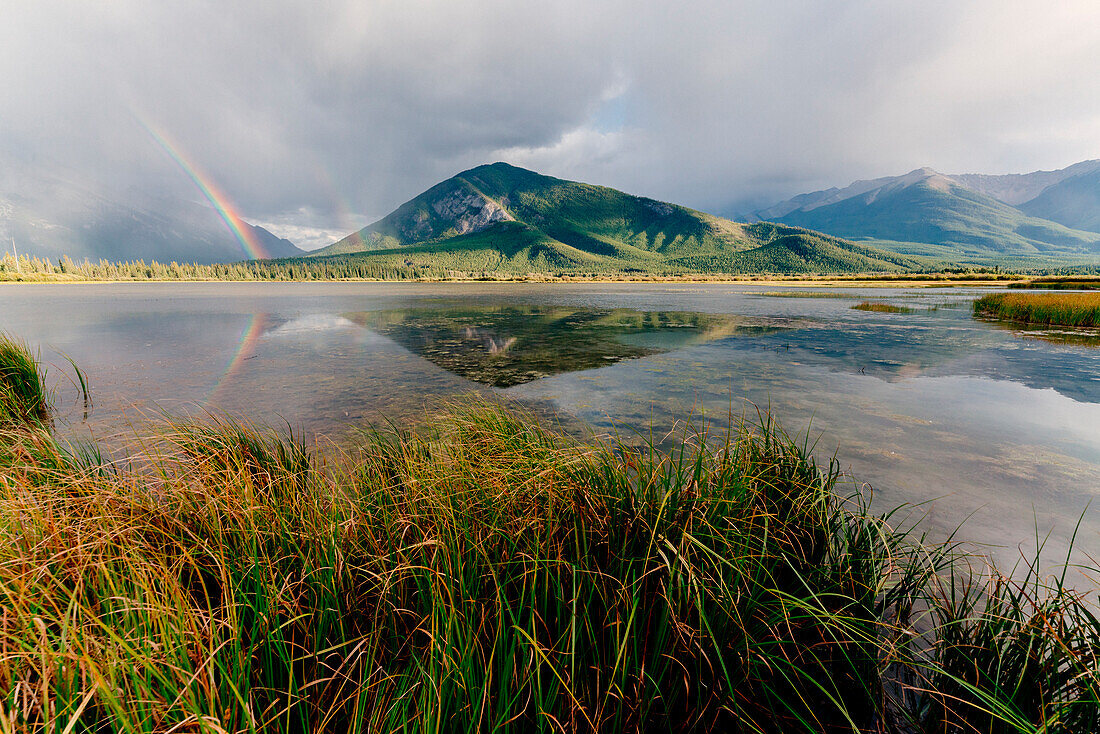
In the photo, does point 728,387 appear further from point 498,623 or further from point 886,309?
point 886,309

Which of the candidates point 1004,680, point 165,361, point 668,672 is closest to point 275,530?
point 668,672

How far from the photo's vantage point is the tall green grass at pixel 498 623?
177 centimetres

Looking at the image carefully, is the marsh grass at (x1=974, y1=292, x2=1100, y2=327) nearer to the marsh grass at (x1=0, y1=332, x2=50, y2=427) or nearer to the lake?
the lake

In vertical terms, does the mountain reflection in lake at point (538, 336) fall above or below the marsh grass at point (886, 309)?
above

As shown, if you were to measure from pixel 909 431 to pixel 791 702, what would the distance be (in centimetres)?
672

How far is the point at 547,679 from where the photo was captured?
2.19m

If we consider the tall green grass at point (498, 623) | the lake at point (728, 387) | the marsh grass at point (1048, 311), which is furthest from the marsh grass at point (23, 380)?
the marsh grass at point (1048, 311)

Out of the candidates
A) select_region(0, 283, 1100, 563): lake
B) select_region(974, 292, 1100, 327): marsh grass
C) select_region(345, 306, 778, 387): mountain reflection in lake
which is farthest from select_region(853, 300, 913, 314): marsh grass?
select_region(345, 306, 778, 387): mountain reflection in lake

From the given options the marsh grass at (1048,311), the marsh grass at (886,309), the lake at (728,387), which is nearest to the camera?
the lake at (728,387)

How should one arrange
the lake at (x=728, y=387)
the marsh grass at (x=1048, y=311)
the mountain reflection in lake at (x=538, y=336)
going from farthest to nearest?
1. the marsh grass at (x=1048, y=311)
2. the mountain reflection in lake at (x=538, y=336)
3. the lake at (x=728, y=387)

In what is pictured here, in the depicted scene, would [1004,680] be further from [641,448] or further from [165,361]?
[165,361]

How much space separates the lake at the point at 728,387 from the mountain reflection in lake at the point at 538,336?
0.16 metres

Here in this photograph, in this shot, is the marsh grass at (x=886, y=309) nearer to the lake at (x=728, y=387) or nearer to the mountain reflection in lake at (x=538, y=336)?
the lake at (x=728, y=387)

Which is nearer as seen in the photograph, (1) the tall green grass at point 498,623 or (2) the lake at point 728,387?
(1) the tall green grass at point 498,623
